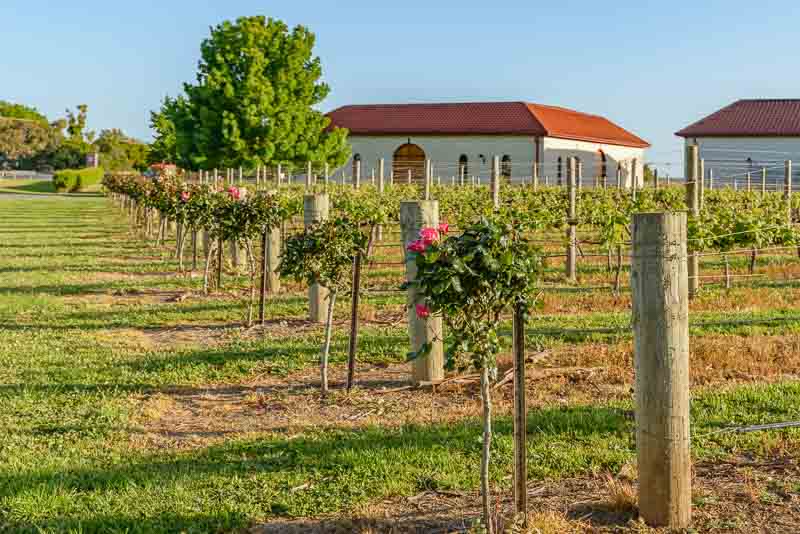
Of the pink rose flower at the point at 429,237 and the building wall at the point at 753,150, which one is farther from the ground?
the building wall at the point at 753,150

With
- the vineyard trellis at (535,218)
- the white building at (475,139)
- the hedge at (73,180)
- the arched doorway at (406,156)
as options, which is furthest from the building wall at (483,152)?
the vineyard trellis at (535,218)

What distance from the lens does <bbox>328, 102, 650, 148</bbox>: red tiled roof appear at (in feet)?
161

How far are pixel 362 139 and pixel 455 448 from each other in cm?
4720

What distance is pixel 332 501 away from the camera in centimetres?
478

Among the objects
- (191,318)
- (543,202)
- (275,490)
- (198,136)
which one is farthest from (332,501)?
(198,136)

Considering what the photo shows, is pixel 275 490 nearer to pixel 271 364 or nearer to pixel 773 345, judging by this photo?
pixel 271 364

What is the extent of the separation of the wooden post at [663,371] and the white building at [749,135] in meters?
44.0

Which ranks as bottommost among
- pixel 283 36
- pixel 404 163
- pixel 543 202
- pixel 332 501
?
pixel 332 501

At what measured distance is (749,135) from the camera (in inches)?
1880

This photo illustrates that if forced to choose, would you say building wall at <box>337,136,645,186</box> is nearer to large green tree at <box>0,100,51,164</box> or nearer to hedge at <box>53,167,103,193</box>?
hedge at <box>53,167,103,193</box>

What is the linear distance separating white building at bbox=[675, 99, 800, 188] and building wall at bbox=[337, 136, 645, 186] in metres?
4.01

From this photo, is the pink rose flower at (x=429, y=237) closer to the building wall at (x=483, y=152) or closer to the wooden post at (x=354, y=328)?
the wooden post at (x=354, y=328)

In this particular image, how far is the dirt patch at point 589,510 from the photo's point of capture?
434 centimetres

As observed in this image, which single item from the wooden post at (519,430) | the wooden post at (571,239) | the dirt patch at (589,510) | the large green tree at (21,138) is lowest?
the dirt patch at (589,510)
